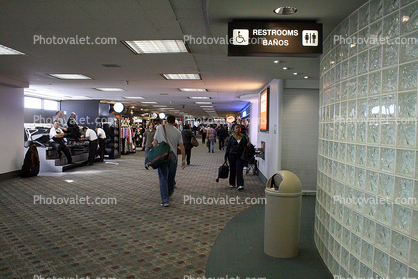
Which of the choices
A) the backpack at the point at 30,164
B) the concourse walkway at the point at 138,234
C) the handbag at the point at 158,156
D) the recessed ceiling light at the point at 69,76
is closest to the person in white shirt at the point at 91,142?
the backpack at the point at 30,164

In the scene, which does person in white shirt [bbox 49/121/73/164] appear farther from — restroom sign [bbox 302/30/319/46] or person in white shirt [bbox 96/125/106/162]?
restroom sign [bbox 302/30/319/46]

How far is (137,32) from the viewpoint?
183 inches

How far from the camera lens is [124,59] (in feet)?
21.2

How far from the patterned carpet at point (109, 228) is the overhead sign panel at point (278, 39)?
2.66 meters

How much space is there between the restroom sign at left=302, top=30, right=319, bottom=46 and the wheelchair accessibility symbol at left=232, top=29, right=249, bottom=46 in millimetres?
669

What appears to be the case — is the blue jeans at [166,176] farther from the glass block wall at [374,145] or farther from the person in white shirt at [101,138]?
the person in white shirt at [101,138]

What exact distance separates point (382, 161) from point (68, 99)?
53.6 ft

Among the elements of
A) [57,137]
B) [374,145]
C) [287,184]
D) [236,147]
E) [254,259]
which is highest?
[374,145]

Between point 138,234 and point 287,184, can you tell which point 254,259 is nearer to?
point 287,184

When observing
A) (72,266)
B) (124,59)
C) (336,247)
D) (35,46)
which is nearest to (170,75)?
(124,59)

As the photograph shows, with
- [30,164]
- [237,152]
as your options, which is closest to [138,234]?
[237,152]

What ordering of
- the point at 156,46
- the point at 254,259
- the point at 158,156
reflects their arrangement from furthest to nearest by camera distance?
the point at 158,156, the point at 156,46, the point at 254,259

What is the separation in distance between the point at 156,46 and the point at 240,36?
2495 mm

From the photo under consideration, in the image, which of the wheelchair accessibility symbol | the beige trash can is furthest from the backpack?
the wheelchair accessibility symbol
